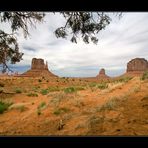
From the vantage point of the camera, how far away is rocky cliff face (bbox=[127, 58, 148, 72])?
330 feet

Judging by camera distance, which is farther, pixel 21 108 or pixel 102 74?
pixel 102 74

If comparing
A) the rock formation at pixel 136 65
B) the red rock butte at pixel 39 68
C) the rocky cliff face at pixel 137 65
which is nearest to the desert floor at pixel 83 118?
the red rock butte at pixel 39 68

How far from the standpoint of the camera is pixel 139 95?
1041cm

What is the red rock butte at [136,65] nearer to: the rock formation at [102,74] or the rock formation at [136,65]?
the rock formation at [136,65]

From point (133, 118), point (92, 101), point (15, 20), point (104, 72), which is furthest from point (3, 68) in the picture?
point (104, 72)

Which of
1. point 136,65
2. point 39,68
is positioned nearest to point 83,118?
point 39,68

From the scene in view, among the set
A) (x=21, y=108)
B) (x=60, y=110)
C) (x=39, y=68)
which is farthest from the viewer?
(x=39, y=68)

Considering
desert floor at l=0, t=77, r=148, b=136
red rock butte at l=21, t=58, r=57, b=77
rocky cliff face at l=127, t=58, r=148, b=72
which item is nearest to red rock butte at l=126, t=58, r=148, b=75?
rocky cliff face at l=127, t=58, r=148, b=72

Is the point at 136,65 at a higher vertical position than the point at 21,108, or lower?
higher

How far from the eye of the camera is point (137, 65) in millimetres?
100562

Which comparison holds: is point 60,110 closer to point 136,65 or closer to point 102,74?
point 136,65

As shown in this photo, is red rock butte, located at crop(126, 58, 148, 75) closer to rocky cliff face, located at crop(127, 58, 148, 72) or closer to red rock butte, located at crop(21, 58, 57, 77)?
rocky cliff face, located at crop(127, 58, 148, 72)
